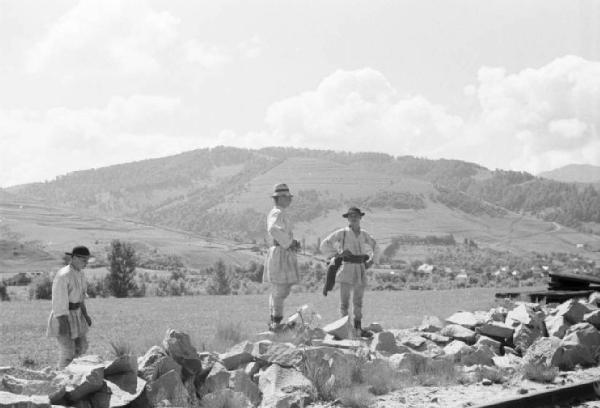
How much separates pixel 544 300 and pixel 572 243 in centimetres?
13799

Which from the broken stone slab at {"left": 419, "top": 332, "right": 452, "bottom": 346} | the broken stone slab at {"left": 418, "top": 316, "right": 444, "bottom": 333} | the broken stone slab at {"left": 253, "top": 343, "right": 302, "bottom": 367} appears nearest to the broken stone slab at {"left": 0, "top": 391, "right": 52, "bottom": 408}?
the broken stone slab at {"left": 253, "top": 343, "right": 302, "bottom": 367}

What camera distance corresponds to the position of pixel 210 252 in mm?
89062

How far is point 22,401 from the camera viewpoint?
6.01 meters

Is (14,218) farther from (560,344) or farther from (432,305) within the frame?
(560,344)

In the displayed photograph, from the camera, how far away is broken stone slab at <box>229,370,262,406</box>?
7762 mm

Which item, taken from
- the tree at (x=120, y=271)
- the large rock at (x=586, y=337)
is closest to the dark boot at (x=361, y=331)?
the large rock at (x=586, y=337)

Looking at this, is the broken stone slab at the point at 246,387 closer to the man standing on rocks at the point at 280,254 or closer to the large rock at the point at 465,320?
the man standing on rocks at the point at 280,254

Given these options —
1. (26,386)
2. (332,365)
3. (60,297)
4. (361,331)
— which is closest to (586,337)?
(361,331)

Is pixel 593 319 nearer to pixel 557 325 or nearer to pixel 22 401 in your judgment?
pixel 557 325

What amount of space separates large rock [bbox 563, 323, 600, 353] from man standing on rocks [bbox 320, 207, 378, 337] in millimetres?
3189

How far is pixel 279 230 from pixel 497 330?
14.1 feet

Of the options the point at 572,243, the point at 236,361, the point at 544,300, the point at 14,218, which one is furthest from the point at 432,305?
A: the point at 572,243

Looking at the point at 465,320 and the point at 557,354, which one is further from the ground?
the point at 465,320

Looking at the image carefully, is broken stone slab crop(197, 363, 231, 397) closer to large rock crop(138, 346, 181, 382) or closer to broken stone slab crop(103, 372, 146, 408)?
large rock crop(138, 346, 181, 382)
